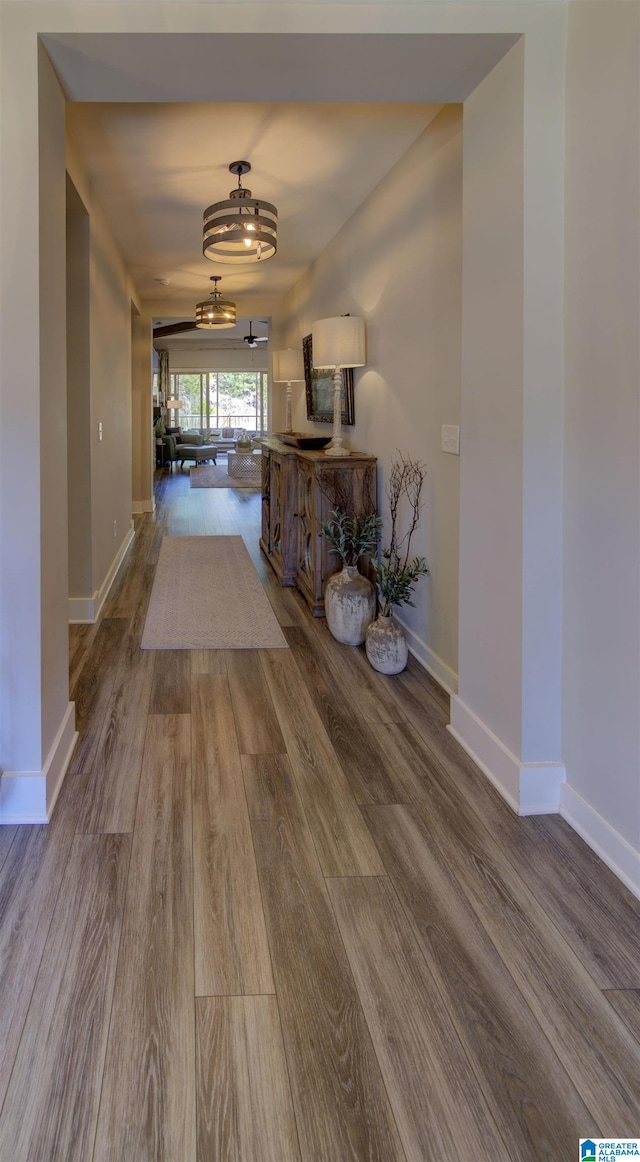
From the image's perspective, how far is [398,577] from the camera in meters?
3.84

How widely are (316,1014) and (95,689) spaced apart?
215cm

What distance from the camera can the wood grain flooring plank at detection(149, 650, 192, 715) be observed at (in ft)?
10.6

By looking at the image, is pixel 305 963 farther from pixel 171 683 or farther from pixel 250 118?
pixel 250 118

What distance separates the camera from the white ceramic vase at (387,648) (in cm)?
365

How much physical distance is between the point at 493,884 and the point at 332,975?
0.54 m

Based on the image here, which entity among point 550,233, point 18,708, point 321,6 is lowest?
point 18,708

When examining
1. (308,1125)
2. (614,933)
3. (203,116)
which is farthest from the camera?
(203,116)

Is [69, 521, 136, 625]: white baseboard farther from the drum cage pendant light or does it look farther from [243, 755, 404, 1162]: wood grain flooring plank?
[243, 755, 404, 1162]: wood grain flooring plank

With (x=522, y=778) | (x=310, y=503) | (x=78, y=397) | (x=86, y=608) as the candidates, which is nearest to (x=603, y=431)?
(x=522, y=778)

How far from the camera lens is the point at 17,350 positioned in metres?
2.21

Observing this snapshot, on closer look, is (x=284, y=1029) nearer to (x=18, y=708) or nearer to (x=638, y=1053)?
(x=638, y=1053)

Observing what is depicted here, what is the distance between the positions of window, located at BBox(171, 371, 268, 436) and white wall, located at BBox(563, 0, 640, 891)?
1729cm

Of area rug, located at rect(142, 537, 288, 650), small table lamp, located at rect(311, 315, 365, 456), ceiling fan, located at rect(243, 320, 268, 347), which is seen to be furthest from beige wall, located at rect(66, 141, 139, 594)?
ceiling fan, located at rect(243, 320, 268, 347)

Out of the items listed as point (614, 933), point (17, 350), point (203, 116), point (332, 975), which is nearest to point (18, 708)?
point (17, 350)
